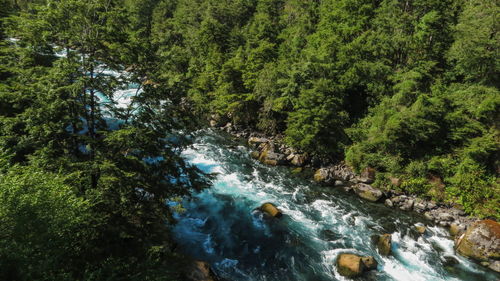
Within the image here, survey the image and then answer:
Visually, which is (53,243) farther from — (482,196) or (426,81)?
(426,81)

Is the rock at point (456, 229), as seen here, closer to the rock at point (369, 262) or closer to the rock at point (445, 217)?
the rock at point (445, 217)

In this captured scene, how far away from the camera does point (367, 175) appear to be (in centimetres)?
2375

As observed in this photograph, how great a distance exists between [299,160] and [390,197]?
8.57m

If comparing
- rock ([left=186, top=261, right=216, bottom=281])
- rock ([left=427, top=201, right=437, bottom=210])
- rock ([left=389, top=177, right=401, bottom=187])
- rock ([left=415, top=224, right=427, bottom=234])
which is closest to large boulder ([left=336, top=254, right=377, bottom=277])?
rock ([left=415, top=224, right=427, bottom=234])

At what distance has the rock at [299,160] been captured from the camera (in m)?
26.4

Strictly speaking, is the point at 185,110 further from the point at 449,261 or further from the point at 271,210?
the point at 449,261

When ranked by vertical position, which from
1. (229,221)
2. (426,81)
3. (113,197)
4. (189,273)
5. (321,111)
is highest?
→ (426,81)

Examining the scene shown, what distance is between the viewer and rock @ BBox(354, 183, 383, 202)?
2161 centimetres

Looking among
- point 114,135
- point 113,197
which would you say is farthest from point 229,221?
point 114,135

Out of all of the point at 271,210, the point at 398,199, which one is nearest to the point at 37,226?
the point at 271,210

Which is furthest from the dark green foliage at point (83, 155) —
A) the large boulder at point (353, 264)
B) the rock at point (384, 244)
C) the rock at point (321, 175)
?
the rock at point (321, 175)

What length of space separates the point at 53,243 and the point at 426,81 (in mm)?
31711

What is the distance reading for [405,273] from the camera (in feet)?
47.0

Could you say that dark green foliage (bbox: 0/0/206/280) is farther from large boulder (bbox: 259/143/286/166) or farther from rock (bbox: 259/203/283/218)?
large boulder (bbox: 259/143/286/166)
